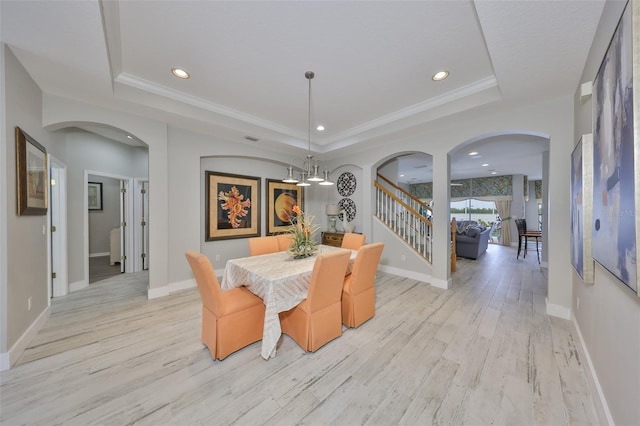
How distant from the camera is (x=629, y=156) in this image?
39.3 inches

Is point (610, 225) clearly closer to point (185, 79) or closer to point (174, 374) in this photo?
point (174, 374)

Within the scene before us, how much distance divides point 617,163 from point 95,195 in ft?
28.9

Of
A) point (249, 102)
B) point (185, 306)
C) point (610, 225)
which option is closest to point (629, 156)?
point (610, 225)

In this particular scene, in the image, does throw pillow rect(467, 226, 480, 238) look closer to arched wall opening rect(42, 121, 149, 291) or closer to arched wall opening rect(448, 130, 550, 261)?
arched wall opening rect(448, 130, 550, 261)

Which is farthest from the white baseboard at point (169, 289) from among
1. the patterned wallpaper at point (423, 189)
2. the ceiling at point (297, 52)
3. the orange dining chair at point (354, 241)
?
the patterned wallpaper at point (423, 189)

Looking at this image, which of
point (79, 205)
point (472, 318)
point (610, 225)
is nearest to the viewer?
point (610, 225)

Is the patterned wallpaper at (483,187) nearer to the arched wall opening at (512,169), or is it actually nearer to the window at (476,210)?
the arched wall opening at (512,169)

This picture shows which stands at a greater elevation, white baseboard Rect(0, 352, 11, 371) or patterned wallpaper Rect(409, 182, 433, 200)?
patterned wallpaper Rect(409, 182, 433, 200)

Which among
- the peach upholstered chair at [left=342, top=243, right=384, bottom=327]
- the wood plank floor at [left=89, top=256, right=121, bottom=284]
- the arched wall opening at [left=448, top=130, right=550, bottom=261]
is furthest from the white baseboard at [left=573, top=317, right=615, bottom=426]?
the wood plank floor at [left=89, top=256, right=121, bottom=284]

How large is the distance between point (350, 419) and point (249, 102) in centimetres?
365

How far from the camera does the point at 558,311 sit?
2.72 metres

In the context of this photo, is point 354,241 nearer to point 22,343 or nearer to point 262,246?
point 262,246

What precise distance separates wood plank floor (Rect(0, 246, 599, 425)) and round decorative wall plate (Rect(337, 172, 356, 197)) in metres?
3.08

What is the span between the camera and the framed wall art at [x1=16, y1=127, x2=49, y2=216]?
2025mm
